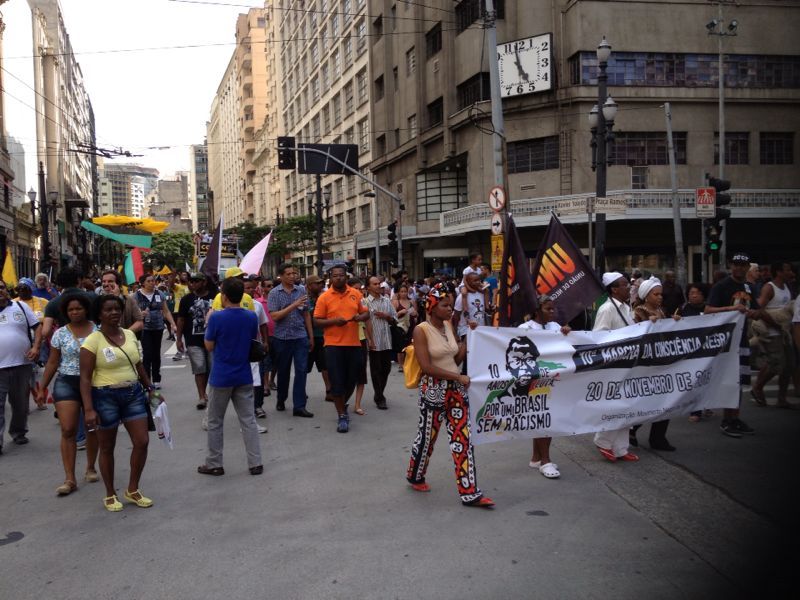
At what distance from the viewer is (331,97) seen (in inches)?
2143

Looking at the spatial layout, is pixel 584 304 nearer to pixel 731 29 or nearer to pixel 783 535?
pixel 783 535

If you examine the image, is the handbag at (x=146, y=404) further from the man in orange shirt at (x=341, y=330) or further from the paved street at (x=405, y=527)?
the man in orange shirt at (x=341, y=330)

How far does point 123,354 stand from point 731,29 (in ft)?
91.9

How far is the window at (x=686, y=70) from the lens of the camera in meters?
27.9

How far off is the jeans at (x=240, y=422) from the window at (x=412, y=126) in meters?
32.0

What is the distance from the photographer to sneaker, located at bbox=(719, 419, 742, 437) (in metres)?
6.90

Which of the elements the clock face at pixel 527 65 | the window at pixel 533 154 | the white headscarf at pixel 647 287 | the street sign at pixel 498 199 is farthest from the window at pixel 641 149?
the white headscarf at pixel 647 287

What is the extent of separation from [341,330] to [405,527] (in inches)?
139

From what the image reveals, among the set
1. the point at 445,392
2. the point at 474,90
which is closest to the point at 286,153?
the point at 474,90

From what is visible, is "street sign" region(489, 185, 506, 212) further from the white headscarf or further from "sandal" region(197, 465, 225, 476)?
"sandal" region(197, 465, 225, 476)

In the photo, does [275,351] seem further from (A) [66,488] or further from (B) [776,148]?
(B) [776,148]

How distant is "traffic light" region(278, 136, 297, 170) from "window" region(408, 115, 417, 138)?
1531 cm

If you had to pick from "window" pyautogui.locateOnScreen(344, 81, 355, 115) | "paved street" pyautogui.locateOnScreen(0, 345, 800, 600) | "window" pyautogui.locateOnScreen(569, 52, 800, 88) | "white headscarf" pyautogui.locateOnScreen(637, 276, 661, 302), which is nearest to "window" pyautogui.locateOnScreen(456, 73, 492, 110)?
"window" pyautogui.locateOnScreen(569, 52, 800, 88)

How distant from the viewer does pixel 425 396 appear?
17.2ft
